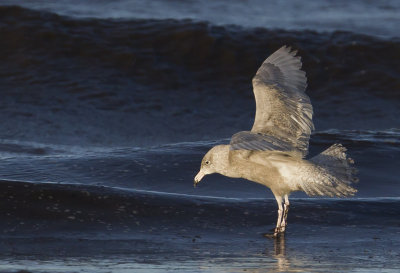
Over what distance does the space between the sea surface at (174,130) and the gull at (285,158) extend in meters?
0.39

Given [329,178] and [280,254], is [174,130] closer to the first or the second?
[329,178]

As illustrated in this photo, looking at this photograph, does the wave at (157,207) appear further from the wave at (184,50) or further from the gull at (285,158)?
the wave at (184,50)

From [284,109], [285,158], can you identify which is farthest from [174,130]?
[285,158]

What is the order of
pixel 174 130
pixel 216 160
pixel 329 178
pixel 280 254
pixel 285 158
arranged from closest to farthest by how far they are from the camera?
1. pixel 280 254
2. pixel 329 178
3. pixel 285 158
4. pixel 216 160
5. pixel 174 130

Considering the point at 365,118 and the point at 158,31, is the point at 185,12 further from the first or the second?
the point at 365,118

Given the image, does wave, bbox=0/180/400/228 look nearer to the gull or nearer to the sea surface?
the sea surface

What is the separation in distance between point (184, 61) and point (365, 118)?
3.06 m

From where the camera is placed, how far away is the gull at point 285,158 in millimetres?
6973

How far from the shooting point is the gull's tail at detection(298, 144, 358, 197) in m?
6.89

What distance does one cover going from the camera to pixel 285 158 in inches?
284

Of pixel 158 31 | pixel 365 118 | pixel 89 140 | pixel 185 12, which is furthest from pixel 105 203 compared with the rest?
pixel 185 12

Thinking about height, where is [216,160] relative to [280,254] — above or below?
above

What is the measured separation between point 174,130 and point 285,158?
5075 millimetres

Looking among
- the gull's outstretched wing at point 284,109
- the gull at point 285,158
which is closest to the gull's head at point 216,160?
the gull at point 285,158
